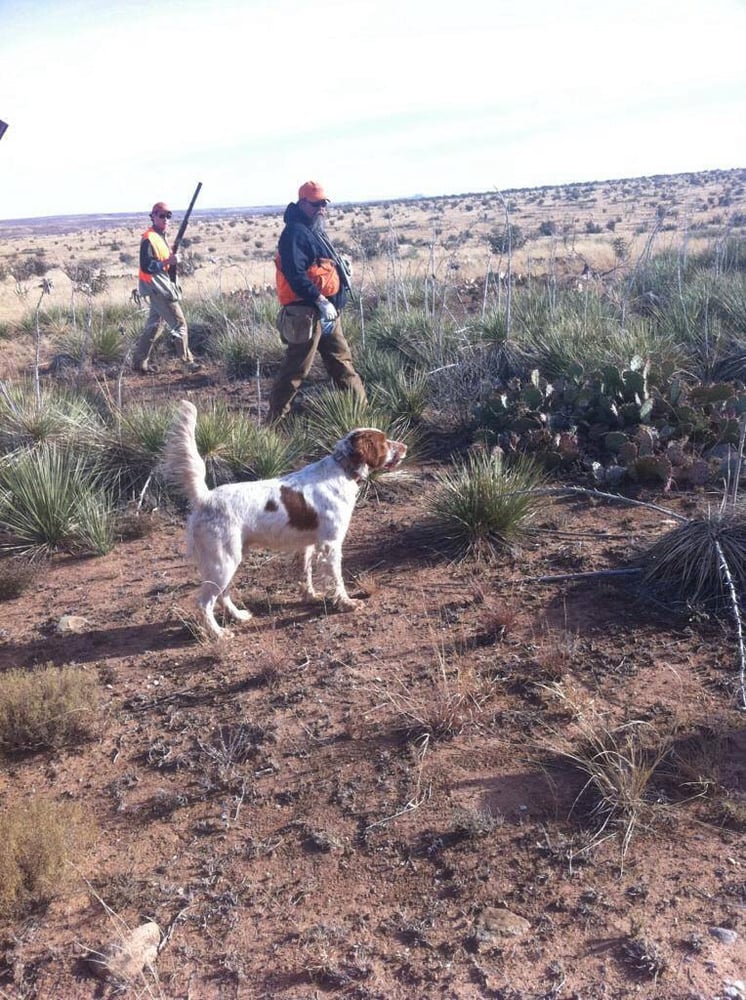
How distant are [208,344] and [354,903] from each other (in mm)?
11407

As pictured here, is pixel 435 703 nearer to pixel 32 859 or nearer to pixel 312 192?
pixel 32 859

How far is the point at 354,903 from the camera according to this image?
3.05 metres

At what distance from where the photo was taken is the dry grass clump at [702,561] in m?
4.80

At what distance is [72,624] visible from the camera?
5379 millimetres

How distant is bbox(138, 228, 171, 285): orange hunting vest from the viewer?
1166cm

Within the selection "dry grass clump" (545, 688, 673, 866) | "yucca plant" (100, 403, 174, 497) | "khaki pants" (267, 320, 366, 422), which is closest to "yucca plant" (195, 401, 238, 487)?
"yucca plant" (100, 403, 174, 497)

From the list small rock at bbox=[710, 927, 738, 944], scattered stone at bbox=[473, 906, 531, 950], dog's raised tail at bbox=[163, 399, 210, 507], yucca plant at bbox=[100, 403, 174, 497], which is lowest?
scattered stone at bbox=[473, 906, 531, 950]

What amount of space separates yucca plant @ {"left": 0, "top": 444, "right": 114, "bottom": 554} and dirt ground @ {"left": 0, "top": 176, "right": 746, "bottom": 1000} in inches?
28.3

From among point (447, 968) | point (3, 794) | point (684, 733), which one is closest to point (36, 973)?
point (3, 794)

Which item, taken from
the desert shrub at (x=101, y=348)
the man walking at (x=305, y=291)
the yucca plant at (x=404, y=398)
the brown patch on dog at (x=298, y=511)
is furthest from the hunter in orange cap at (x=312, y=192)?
the desert shrub at (x=101, y=348)

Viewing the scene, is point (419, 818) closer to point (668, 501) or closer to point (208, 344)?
point (668, 501)

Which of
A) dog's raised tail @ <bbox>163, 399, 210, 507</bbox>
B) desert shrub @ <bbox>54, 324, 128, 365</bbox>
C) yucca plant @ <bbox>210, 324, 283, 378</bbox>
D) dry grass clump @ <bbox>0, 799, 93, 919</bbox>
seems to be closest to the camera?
dry grass clump @ <bbox>0, 799, 93, 919</bbox>

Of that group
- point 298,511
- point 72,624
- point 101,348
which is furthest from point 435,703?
point 101,348

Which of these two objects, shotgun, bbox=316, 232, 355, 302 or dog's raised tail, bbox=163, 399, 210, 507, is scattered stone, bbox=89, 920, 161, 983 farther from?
shotgun, bbox=316, 232, 355, 302
